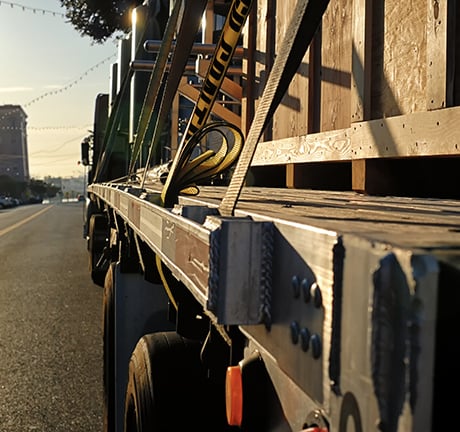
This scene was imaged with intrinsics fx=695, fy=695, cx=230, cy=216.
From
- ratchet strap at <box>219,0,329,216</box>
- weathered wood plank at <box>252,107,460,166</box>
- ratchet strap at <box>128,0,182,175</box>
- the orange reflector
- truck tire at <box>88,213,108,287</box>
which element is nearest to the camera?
ratchet strap at <box>219,0,329,216</box>

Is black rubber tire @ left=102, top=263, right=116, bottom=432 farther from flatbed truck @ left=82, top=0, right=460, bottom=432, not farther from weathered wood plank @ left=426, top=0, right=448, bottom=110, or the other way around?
weathered wood plank @ left=426, top=0, right=448, bottom=110

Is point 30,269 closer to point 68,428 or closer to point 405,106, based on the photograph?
point 68,428

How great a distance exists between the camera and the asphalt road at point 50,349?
4766 millimetres

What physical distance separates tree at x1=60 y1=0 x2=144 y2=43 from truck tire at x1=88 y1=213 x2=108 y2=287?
1895 cm

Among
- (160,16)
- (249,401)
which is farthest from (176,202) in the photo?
(160,16)

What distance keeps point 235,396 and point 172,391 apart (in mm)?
834

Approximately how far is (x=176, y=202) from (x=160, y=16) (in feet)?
22.5

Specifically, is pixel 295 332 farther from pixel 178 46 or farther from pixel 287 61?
pixel 178 46

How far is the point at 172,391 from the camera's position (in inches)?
88.4

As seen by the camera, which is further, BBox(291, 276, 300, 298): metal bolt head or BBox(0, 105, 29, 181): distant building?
BBox(0, 105, 29, 181): distant building

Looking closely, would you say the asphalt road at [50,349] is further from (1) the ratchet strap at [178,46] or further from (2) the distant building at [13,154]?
(2) the distant building at [13,154]

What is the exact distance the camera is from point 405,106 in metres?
2.68

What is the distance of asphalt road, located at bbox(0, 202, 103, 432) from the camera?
15.6ft

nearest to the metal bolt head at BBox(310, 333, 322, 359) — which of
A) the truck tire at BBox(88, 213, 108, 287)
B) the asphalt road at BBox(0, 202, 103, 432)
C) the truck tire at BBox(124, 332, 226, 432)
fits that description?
the truck tire at BBox(124, 332, 226, 432)
